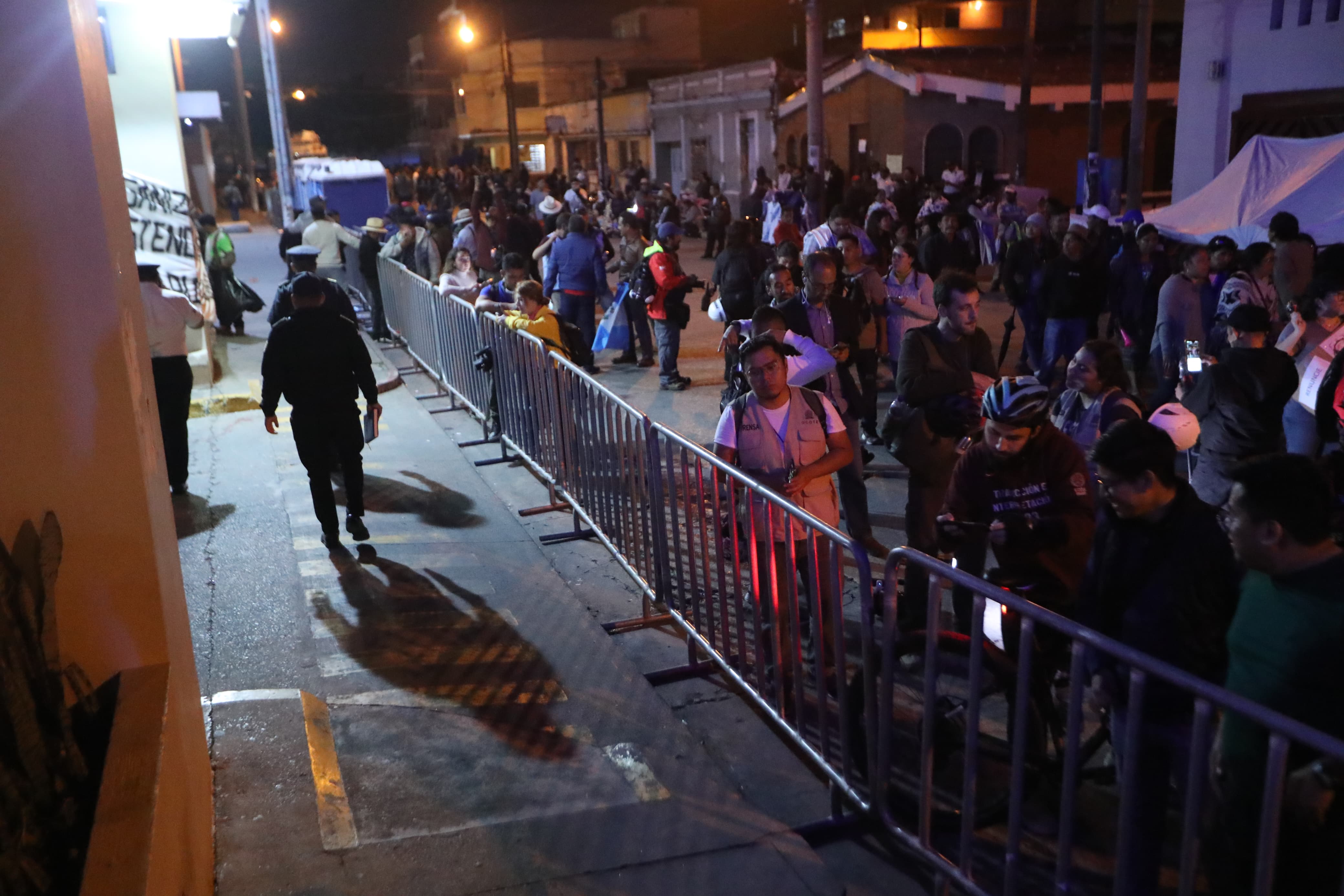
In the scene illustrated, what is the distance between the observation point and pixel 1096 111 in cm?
2166

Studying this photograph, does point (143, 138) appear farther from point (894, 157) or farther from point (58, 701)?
point (894, 157)

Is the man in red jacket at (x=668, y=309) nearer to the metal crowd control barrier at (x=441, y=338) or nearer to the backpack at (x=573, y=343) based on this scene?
the metal crowd control barrier at (x=441, y=338)

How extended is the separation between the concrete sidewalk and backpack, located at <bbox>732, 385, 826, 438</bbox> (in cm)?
127

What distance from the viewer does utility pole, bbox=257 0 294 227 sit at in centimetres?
1866

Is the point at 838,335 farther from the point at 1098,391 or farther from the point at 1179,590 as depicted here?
the point at 1179,590

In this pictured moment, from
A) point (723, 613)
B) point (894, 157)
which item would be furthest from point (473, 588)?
point (894, 157)

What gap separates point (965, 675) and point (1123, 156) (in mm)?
31365

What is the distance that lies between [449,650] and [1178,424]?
3614mm

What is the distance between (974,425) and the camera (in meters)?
5.83

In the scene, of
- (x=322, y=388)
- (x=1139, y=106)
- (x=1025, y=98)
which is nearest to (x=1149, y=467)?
(x=322, y=388)

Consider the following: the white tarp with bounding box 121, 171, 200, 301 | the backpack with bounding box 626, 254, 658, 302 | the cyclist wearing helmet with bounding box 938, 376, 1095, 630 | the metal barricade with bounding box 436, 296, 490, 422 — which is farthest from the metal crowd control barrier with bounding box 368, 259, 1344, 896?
the white tarp with bounding box 121, 171, 200, 301

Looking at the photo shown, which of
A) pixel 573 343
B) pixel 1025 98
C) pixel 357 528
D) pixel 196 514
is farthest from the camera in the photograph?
pixel 1025 98

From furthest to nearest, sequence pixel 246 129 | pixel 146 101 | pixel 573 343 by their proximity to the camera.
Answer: pixel 246 129 → pixel 146 101 → pixel 573 343

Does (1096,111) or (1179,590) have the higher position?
(1096,111)
